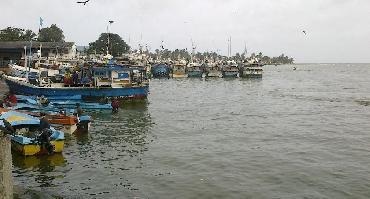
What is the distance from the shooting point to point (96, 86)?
37.9 meters

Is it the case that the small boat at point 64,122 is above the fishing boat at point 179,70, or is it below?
below

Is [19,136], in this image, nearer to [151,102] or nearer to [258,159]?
[258,159]

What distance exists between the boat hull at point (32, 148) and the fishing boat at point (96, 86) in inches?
718

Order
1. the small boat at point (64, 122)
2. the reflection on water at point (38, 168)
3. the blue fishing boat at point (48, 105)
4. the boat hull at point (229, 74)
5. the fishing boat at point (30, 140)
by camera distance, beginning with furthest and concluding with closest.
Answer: the boat hull at point (229, 74), the blue fishing boat at point (48, 105), the small boat at point (64, 122), the fishing boat at point (30, 140), the reflection on water at point (38, 168)

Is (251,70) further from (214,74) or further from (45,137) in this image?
(45,137)

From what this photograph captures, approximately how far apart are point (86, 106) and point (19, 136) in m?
14.0

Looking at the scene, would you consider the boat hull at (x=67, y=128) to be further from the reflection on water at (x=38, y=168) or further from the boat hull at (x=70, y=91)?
the boat hull at (x=70, y=91)

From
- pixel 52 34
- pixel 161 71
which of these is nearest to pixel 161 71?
pixel 161 71

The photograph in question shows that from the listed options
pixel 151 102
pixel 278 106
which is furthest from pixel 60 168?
pixel 278 106

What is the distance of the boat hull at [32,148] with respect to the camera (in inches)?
708

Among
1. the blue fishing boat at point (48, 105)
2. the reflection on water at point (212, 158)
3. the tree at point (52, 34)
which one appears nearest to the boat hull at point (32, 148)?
the reflection on water at point (212, 158)

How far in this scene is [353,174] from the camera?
17.7 meters

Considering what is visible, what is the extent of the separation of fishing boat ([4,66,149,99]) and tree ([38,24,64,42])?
187ft

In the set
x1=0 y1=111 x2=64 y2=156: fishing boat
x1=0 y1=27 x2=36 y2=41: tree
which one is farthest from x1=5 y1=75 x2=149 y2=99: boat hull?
x1=0 y1=27 x2=36 y2=41: tree
